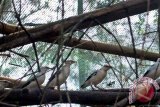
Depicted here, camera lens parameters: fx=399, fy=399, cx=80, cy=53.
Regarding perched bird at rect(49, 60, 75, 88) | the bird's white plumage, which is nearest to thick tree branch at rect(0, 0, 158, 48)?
perched bird at rect(49, 60, 75, 88)

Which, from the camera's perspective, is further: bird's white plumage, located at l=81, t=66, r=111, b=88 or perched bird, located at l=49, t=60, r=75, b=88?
bird's white plumage, located at l=81, t=66, r=111, b=88

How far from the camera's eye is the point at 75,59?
3055 mm

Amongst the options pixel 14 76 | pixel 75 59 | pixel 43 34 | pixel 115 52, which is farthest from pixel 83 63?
pixel 43 34

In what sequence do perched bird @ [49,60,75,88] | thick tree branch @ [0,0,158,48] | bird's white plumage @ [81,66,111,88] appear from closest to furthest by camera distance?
perched bird @ [49,60,75,88]
thick tree branch @ [0,0,158,48]
bird's white plumage @ [81,66,111,88]

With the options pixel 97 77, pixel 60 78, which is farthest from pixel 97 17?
pixel 97 77

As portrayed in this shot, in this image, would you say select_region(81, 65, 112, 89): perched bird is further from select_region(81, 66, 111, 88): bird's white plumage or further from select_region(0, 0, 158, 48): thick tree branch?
select_region(0, 0, 158, 48): thick tree branch

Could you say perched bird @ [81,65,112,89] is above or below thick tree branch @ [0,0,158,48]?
below

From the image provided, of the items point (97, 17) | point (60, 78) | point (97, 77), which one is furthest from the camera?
point (97, 77)

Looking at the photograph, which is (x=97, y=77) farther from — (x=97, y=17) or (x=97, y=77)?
(x=97, y=17)

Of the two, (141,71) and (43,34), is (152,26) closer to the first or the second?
(141,71)

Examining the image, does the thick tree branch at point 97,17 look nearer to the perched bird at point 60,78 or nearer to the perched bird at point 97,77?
the perched bird at point 60,78

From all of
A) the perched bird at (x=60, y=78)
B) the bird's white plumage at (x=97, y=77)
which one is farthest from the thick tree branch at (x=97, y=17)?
the bird's white plumage at (x=97, y=77)

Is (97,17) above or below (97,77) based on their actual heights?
above

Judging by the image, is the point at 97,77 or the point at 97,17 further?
the point at 97,77
